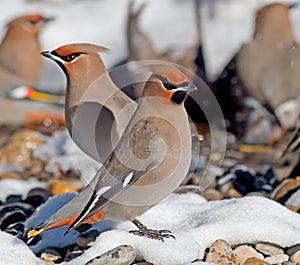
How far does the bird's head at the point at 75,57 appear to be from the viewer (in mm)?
5258

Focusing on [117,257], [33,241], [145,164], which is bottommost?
[33,241]

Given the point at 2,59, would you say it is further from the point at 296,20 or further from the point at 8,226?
the point at 8,226

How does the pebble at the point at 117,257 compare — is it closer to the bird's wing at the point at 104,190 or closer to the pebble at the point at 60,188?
the bird's wing at the point at 104,190

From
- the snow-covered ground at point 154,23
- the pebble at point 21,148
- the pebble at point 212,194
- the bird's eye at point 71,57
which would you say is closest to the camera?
the bird's eye at point 71,57

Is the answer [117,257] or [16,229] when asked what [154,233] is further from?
[16,229]

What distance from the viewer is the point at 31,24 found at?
1066cm

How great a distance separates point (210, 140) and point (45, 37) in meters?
4.60

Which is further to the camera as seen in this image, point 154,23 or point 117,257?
point 154,23

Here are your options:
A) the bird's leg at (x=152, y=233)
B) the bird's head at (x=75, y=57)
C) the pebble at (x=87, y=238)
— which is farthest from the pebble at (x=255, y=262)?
the bird's head at (x=75, y=57)

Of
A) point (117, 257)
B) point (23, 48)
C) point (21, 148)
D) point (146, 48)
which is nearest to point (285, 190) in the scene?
point (117, 257)

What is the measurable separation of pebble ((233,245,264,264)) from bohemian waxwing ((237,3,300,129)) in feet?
13.2

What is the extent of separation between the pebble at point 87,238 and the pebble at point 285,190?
1.25m

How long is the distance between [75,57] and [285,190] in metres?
1.37

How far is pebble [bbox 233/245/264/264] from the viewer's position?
4395 millimetres
